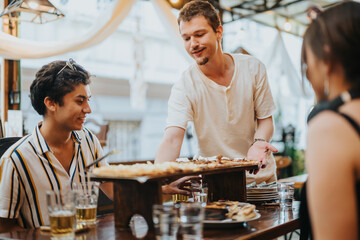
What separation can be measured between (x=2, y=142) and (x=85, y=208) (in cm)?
75

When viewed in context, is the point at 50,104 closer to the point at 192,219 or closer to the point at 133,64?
the point at 192,219

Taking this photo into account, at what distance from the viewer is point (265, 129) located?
2.44 meters

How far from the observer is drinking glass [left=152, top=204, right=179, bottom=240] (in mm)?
1253

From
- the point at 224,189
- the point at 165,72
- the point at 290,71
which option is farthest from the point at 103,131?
the point at 165,72

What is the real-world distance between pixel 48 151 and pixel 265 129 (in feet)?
4.10

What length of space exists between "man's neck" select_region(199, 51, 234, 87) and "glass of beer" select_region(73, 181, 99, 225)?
1086mm

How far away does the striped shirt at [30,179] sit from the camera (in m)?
1.74

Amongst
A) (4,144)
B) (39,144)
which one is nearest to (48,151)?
(39,144)

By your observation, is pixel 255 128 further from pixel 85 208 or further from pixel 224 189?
pixel 85 208

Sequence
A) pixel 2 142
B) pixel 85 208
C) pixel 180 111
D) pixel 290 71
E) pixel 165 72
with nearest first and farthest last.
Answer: pixel 85 208 → pixel 2 142 → pixel 180 111 → pixel 290 71 → pixel 165 72

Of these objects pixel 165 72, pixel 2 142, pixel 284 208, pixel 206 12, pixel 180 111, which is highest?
pixel 165 72

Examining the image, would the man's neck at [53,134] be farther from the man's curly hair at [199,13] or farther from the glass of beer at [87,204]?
the man's curly hair at [199,13]

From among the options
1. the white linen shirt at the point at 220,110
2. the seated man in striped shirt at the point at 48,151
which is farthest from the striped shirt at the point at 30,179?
the white linen shirt at the point at 220,110

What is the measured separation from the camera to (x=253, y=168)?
1979 mm
